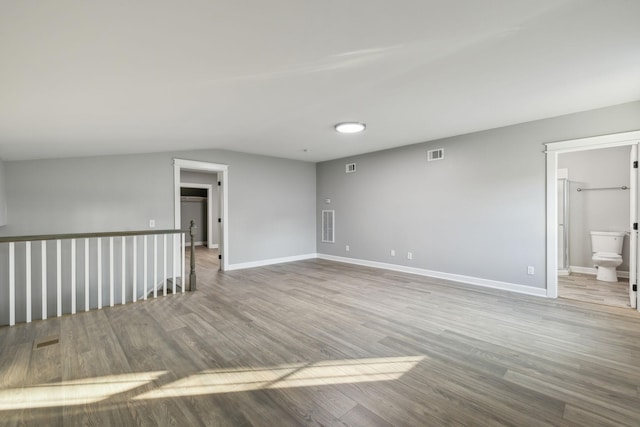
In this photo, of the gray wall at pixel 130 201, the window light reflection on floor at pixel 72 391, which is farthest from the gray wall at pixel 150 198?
the window light reflection on floor at pixel 72 391

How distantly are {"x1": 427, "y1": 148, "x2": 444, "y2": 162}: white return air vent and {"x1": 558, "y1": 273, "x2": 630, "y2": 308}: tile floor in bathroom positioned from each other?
2.75 m

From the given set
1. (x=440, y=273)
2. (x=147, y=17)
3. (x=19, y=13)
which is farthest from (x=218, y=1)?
(x=440, y=273)

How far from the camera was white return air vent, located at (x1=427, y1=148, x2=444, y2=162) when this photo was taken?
4.86 m

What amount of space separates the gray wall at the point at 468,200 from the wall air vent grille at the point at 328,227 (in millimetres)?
A: 559

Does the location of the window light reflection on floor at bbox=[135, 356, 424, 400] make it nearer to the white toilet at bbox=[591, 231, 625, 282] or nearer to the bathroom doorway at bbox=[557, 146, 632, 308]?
the bathroom doorway at bbox=[557, 146, 632, 308]

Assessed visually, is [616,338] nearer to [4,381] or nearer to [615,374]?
[615,374]

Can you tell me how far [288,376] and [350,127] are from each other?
10.6 ft

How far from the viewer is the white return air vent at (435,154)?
4858mm

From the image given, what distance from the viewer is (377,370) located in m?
2.10

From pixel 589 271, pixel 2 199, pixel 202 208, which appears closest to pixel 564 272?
pixel 589 271

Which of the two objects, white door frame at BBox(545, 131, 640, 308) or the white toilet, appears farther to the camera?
the white toilet

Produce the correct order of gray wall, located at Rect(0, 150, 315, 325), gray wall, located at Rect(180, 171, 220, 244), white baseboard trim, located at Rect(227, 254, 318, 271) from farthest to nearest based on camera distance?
gray wall, located at Rect(180, 171, 220, 244) < white baseboard trim, located at Rect(227, 254, 318, 271) < gray wall, located at Rect(0, 150, 315, 325)

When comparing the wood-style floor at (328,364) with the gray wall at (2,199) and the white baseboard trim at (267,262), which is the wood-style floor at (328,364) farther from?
the white baseboard trim at (267,262)

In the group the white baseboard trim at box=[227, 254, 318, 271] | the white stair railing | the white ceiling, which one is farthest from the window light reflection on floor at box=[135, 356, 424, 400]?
the white baseboard trim at box=[227, 254, 318, 271]
